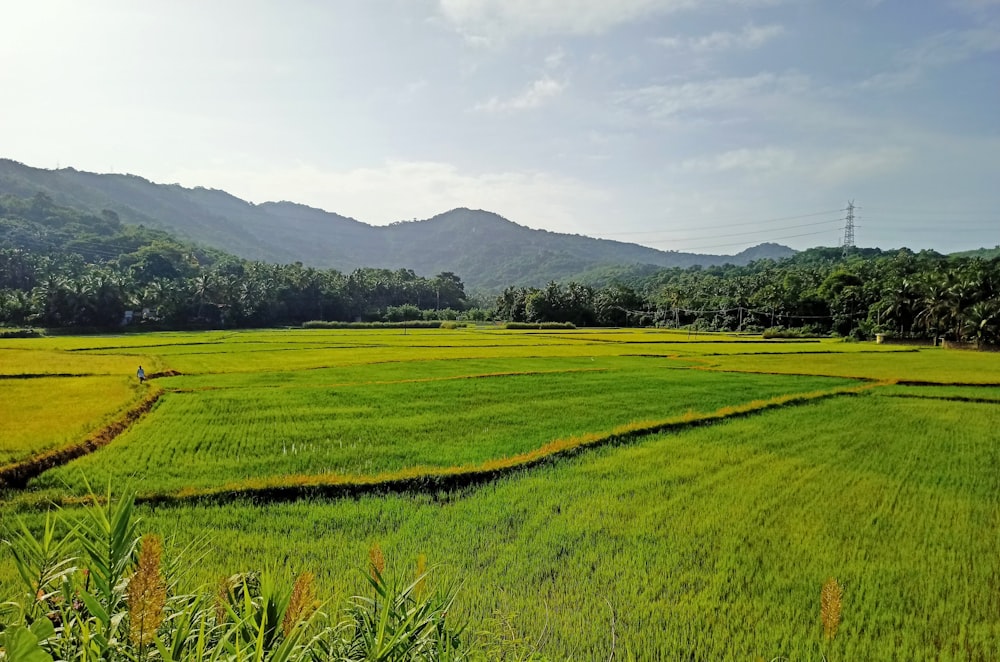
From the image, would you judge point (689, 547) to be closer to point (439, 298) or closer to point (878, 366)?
point (878, 366)

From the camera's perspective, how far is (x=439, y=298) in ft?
341

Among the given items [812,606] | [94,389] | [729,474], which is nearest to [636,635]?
[812,606]

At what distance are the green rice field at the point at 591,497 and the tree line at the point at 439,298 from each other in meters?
39.5

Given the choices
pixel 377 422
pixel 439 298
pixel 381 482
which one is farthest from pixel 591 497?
pixel 439 298

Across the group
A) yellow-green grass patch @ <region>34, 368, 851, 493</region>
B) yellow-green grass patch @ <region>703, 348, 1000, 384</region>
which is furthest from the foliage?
yellow-green grass patch @ <region>703, 348, 1000, 384</region>

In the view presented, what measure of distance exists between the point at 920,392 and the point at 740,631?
66.0ft

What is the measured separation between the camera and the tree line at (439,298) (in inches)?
2088

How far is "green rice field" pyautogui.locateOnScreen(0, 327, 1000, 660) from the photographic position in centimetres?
541

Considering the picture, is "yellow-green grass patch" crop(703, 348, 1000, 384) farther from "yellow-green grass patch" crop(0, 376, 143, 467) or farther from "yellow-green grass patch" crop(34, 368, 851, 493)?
"yellow-green grass patch" crop(0, 376, 143, 467)

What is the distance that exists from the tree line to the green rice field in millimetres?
39478

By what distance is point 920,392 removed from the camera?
2053cm

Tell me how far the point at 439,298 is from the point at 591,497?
316 feet

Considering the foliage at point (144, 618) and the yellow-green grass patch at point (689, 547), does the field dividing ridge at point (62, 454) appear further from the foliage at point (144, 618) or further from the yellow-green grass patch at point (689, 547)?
the foliage at point (144, 618)

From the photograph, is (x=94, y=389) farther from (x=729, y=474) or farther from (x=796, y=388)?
(x=796, y=388)
